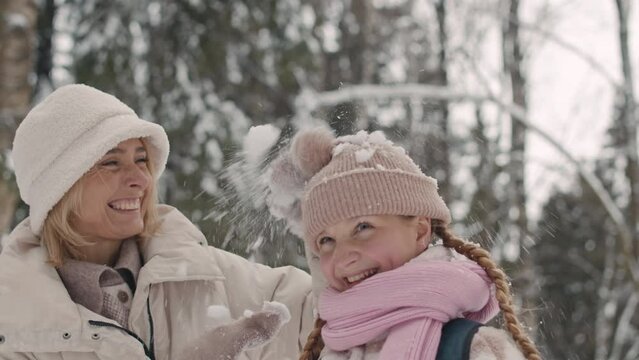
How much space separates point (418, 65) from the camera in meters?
12.3

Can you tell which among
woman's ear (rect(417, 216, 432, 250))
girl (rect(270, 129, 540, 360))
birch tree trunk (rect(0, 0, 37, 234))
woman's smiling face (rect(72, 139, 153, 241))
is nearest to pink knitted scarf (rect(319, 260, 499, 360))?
girl (rect(270, 129, 540, 360))

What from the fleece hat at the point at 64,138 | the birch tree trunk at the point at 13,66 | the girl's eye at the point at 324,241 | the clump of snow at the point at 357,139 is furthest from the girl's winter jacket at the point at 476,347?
the birch tree trunk at the point at 13,66

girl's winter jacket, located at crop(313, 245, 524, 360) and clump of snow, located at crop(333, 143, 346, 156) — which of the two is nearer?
girl's winter jacket, located at crop(313, 245, 524, 360)

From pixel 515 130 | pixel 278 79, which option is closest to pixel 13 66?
pixel 278 79

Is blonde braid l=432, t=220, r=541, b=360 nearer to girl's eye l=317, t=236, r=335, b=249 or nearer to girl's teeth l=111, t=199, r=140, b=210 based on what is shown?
girl's eye l=317, t=236, r=335, b=249

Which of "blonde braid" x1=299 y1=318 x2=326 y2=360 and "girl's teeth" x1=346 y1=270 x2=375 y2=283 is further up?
"girl's teeth" x1=346 y1=270 x2=375 y2=283

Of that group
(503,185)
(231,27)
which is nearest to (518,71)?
(503,185)

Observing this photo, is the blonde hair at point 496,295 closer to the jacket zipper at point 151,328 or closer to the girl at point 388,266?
the girl at point 388,266

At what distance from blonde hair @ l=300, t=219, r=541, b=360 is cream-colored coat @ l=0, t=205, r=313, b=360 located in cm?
41

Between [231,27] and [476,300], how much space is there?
687 cm

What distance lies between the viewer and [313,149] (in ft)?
5.98

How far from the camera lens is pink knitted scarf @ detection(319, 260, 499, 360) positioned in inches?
57.4

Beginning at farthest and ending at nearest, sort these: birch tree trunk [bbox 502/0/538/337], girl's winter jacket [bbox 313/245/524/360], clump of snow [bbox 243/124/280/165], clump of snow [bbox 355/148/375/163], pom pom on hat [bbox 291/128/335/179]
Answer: birch tree trunk [bbox 502/0/538/337] < clump of snow [bbox 243/124/280/165] < pom pom on hat [bbox 291/128/335/179] < clump of snow [bbox 355/148/375/163] < girl's winter jacket [bbox 313/245/524/360]

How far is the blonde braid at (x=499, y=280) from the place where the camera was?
1.50 metres
